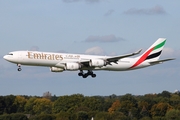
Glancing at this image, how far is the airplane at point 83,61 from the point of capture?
240 feet

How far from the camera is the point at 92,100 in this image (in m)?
160

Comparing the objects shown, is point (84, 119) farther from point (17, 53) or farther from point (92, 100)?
point (17, 53)

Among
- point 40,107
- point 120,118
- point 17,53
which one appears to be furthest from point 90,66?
point 40,107

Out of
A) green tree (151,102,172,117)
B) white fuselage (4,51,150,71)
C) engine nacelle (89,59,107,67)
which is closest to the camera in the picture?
white fuselage (4,51,150,71)

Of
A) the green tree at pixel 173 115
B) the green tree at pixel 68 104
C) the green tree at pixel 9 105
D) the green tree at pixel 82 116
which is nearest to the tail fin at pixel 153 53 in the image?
the green tree at pixel 173 115

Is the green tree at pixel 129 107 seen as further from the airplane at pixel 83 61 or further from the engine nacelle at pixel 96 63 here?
the engine nacelle at pixel 96 63

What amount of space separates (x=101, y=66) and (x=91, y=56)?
2.24 m

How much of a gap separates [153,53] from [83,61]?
1410cm

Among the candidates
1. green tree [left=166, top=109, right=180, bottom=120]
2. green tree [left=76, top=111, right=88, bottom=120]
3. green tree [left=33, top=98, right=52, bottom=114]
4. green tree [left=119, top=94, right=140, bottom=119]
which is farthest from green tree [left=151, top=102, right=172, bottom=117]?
green tree [left=33, top=98, right=52, bottom=114]

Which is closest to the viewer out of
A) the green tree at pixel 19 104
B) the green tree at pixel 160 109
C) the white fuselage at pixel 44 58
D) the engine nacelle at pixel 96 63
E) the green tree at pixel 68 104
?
the white fuselage at pixel 44 58

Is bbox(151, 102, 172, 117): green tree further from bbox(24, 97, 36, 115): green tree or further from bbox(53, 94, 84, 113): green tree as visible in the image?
bbox(24, 97, 36, 115): green tree

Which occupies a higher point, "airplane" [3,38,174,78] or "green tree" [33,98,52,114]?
"green tree" [33,98,52,114]

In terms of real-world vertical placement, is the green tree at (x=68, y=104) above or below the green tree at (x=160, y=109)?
above

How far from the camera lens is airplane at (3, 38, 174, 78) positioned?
2874 inches
